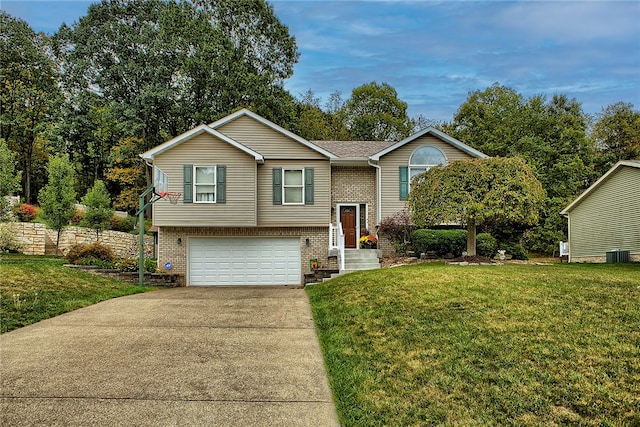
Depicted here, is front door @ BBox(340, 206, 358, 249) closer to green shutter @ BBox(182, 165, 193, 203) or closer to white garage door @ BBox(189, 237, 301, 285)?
white garage door @ BBox(189, 237, 301, 285)

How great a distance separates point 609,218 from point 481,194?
8928 mm

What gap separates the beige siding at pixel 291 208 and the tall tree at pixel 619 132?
2403 cm

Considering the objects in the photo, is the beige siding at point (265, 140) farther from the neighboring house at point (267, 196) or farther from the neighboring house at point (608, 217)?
the neighboring house at point (608, 217)

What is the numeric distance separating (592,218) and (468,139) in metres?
14.4

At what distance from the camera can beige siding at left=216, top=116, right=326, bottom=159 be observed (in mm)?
18469

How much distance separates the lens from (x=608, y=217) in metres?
19.8

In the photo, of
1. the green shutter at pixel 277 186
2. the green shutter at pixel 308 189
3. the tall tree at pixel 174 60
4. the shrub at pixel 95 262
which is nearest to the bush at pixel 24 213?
the tall tree at pixel 174 60

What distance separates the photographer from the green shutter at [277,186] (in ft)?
59.9

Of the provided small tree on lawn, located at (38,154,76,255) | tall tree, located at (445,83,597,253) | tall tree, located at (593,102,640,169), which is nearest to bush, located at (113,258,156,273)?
small tree on lawn, located at (38,154,76,255)

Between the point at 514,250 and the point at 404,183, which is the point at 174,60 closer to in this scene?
the point at 404,183

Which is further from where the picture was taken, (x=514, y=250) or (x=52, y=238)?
(x=52, y=238)

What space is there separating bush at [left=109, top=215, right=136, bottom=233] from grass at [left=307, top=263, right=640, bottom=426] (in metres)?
19.6

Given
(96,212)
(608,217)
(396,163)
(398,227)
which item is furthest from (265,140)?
(608,217)

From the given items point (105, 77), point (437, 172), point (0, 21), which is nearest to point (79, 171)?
point (105, 77)
